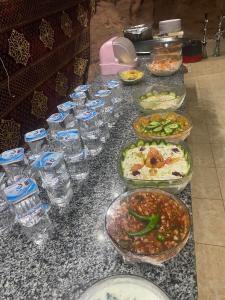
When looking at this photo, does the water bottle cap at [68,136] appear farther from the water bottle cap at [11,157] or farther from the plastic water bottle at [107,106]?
the plastic water bottle at [107,106]

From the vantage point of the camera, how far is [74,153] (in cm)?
159

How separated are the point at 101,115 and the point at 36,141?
1.83ft

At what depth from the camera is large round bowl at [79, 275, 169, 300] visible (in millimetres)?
903

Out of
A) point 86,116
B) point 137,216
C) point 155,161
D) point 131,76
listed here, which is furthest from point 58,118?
point 131,76

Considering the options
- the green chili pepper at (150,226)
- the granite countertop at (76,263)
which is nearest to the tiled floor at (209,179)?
the granite countertop at (76,263)

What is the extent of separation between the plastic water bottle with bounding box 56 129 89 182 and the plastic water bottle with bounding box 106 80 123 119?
782 mm

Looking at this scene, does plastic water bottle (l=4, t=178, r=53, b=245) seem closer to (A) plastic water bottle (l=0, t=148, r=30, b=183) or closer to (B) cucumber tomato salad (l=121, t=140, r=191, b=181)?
(A) plastic water bottle (l=0, t=148, r=30, b=183)

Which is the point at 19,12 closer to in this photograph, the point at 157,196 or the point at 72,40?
the point at 72,40

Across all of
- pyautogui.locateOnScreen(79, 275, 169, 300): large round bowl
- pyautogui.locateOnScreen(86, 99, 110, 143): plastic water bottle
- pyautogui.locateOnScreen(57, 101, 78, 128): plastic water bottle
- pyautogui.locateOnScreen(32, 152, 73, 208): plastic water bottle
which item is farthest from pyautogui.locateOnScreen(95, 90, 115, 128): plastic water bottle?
pyautogui.locateOnScreen(79, 275, 169, 300): large round bowl

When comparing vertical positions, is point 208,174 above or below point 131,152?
below

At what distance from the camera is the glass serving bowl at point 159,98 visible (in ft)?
7.21

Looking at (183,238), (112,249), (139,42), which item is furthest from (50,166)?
(139,42)

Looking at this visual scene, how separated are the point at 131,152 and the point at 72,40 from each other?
11.4ft

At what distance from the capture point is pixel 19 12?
283cm
